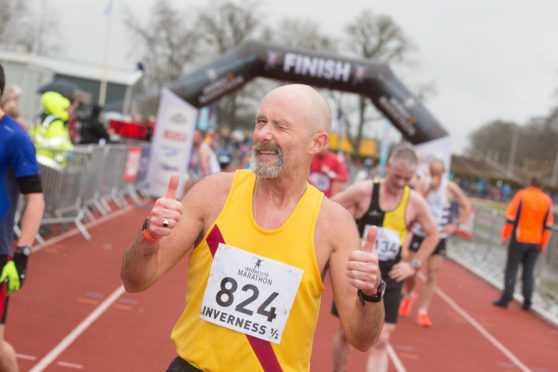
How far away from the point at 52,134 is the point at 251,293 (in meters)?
7.39

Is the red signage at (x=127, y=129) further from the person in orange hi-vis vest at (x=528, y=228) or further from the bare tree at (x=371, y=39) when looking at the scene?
the bare tree at (x=371, y=39)

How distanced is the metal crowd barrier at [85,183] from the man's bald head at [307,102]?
6.98 metres

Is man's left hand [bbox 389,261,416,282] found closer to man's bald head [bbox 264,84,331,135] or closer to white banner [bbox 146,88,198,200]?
man's bald head [bbox 264,84,331,135]

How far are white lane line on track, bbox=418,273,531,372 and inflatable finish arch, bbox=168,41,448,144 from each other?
4958 millimetres

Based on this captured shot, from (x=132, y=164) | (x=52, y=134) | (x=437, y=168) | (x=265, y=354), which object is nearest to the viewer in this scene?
(x=265, y=354)

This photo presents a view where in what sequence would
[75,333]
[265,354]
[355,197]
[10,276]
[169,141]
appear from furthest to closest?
[169,141] < [75,333] < [355,197] < [10,276] < [265,354]

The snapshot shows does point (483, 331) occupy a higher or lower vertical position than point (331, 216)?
lower

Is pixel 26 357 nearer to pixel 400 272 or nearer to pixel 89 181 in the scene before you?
pixel 400 272

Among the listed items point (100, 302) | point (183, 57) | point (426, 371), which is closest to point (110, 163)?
point (100, 302)

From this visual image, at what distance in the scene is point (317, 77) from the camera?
46.6ft

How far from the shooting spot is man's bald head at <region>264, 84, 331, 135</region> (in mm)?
2434

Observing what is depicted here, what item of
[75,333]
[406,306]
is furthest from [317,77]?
[75,333]

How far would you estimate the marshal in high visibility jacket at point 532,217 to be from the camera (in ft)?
31.0

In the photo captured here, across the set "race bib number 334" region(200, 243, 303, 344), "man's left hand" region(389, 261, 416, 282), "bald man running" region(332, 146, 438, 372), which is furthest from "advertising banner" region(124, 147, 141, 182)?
"race bib number 334" region(200, 243, 303, 344)
